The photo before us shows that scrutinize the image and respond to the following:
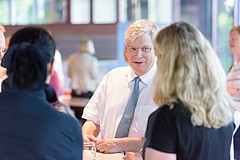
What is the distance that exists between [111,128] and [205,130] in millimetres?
881

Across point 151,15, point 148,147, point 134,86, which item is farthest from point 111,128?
point 151,15

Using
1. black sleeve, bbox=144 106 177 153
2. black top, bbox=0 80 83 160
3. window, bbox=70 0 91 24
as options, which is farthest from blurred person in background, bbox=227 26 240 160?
window, bbox=70 0 91 24

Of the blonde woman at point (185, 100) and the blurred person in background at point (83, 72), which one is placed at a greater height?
the blonde woman at point (185, 100)

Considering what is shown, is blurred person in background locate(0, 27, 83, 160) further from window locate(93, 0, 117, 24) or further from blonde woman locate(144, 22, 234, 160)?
window locate(93, 0, 117, 24)

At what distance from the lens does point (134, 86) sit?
2451mm

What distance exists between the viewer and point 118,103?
97.5 inches

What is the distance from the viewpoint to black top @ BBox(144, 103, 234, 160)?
163 centimetres

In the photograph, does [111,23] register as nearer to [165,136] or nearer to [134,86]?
[134,86]

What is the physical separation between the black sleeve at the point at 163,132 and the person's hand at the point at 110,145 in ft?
2.26

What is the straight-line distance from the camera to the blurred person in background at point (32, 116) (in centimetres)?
157

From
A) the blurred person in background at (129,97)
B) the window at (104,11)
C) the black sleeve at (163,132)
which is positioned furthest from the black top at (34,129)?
the window at (104,11)

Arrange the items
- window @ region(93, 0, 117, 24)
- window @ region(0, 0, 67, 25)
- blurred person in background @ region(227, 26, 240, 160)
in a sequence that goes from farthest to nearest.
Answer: window @ region(0, 0, 67, 25) → window @ region(93, 0, 117, 24) → blurred person in background @ region(227, 26, 240, 160)

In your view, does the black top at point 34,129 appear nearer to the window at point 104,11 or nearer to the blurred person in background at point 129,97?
the blurred person in background at point 129,97

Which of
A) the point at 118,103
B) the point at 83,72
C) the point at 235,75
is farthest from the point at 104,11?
the point at 118,103
